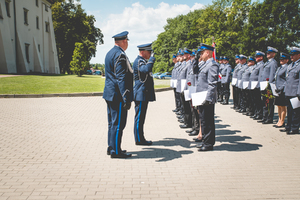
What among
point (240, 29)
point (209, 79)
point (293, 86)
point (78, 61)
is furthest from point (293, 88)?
point (240, 29)

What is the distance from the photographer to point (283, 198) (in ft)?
11.5

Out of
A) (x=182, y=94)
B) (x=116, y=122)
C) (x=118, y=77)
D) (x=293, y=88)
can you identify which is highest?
(x=118, y=77)

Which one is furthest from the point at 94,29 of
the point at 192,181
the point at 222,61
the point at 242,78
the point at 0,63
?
the point at 192,181

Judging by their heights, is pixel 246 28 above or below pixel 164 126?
above

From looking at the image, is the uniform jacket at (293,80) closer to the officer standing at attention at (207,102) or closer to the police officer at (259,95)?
the police officer at (259,95)

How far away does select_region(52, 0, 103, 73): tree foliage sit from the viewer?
50281 mm

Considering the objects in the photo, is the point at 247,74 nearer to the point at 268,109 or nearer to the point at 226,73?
the point at 268,109

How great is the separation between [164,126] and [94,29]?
53.8 metres

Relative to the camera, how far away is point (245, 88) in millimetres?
10078

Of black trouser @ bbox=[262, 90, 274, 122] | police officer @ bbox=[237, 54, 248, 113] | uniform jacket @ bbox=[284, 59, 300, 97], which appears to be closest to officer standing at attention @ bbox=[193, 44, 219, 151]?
uniform jacket @ bbox=[284, 59, 300, 97]

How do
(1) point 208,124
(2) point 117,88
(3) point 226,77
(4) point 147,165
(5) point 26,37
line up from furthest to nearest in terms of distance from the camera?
(5) point 26,37
(3) point 226,77
(1) point 208,124
(2) point 117,88
(4) point 147,165

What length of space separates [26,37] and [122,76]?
35.0 meters

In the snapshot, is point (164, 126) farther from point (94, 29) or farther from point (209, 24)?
point (94, 29)

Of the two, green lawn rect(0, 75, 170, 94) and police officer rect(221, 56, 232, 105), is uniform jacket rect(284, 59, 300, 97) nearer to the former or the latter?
police officer rect(221, 56, 232, 105)
